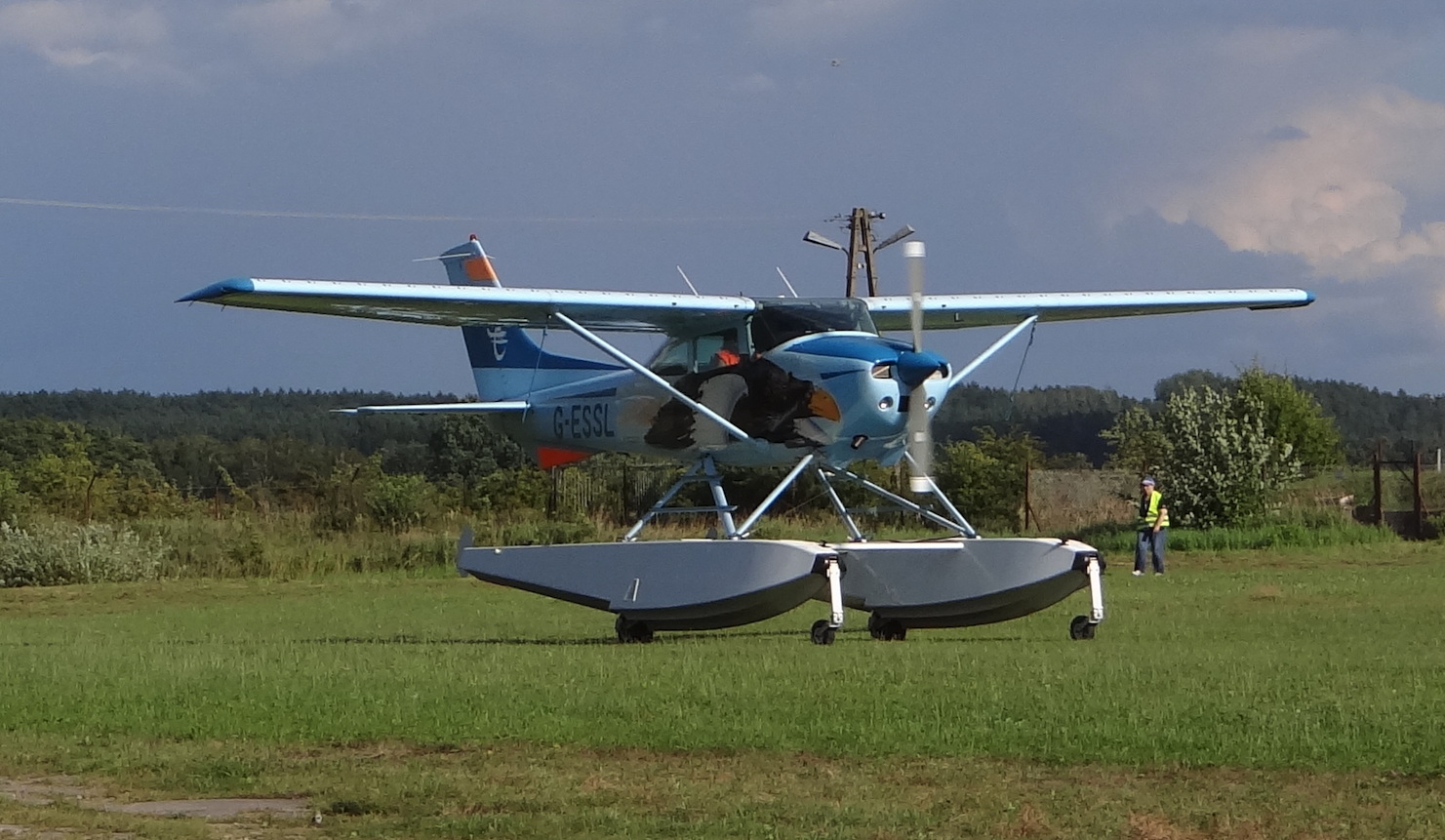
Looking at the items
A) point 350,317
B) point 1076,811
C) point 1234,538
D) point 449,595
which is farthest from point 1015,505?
point 1076,811

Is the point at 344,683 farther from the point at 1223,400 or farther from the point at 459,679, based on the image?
the point at 1223,400

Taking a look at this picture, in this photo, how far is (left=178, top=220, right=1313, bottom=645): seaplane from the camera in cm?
1595

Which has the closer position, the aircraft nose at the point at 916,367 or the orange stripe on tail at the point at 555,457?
the aircraft nose at the point at 916,367

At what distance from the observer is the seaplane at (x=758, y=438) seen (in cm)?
1595

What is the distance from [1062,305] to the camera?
20.2 meters

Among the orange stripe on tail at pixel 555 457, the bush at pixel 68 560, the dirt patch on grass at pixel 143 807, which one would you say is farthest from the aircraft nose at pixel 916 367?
the bush at pixel 68 560

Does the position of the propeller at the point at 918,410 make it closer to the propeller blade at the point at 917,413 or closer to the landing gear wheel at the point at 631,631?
the propeller blade at the point at 917,413

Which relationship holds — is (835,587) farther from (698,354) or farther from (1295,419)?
(1295,419)

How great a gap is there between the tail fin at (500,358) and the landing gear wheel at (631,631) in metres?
4.83

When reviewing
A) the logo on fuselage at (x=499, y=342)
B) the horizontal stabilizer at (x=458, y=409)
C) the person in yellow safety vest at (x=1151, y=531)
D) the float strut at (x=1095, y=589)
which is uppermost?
the logo on fuselage at (x=499, y=342)

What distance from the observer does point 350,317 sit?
58.4 ft

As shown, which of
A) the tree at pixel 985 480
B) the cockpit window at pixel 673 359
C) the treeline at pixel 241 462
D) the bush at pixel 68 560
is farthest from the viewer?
the tree at pixel 985 480

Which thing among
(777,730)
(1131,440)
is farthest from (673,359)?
(1131,440)

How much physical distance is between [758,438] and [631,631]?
225 centimetres
